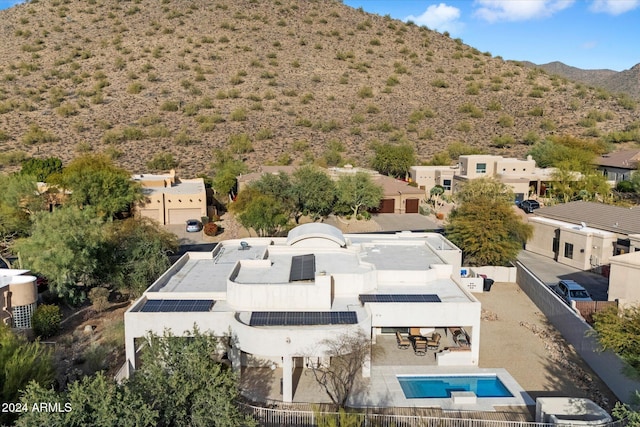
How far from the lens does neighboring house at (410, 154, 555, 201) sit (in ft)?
171

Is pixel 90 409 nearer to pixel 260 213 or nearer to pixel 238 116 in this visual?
pixel 260 213

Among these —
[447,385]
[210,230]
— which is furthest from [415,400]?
[210,230]

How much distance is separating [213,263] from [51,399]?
1511 centimetres

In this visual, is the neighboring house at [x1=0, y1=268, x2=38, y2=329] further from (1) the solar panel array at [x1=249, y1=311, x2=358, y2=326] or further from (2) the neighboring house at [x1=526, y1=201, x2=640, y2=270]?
(2) the neighboring house at [x1=526, y1=201, x2=640, y2=270]

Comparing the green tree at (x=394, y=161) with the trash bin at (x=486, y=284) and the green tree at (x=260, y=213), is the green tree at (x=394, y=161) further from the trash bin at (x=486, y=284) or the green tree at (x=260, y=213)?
the trash bin at (x=486, y=284)

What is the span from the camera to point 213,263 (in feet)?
87.8

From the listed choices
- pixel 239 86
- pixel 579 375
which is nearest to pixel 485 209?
pixel 579 375

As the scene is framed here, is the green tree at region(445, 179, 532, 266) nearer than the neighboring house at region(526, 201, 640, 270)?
Yes

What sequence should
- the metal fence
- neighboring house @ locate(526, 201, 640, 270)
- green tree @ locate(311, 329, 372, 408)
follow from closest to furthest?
the metal fence, green tree @ locate(311, 329, 372, 408), neighboring house @ locate(526, 201, 640, 270)

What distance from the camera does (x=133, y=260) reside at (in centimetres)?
2842

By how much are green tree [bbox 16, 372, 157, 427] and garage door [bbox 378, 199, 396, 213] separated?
40674 mm

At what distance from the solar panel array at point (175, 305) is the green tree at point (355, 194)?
92.5 feet

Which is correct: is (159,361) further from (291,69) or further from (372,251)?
(291,69)

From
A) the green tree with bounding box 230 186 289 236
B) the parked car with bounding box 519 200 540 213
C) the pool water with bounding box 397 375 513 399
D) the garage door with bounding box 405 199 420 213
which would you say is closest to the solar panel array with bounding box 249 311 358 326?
the pool water with bounding box 397 375 513 399
